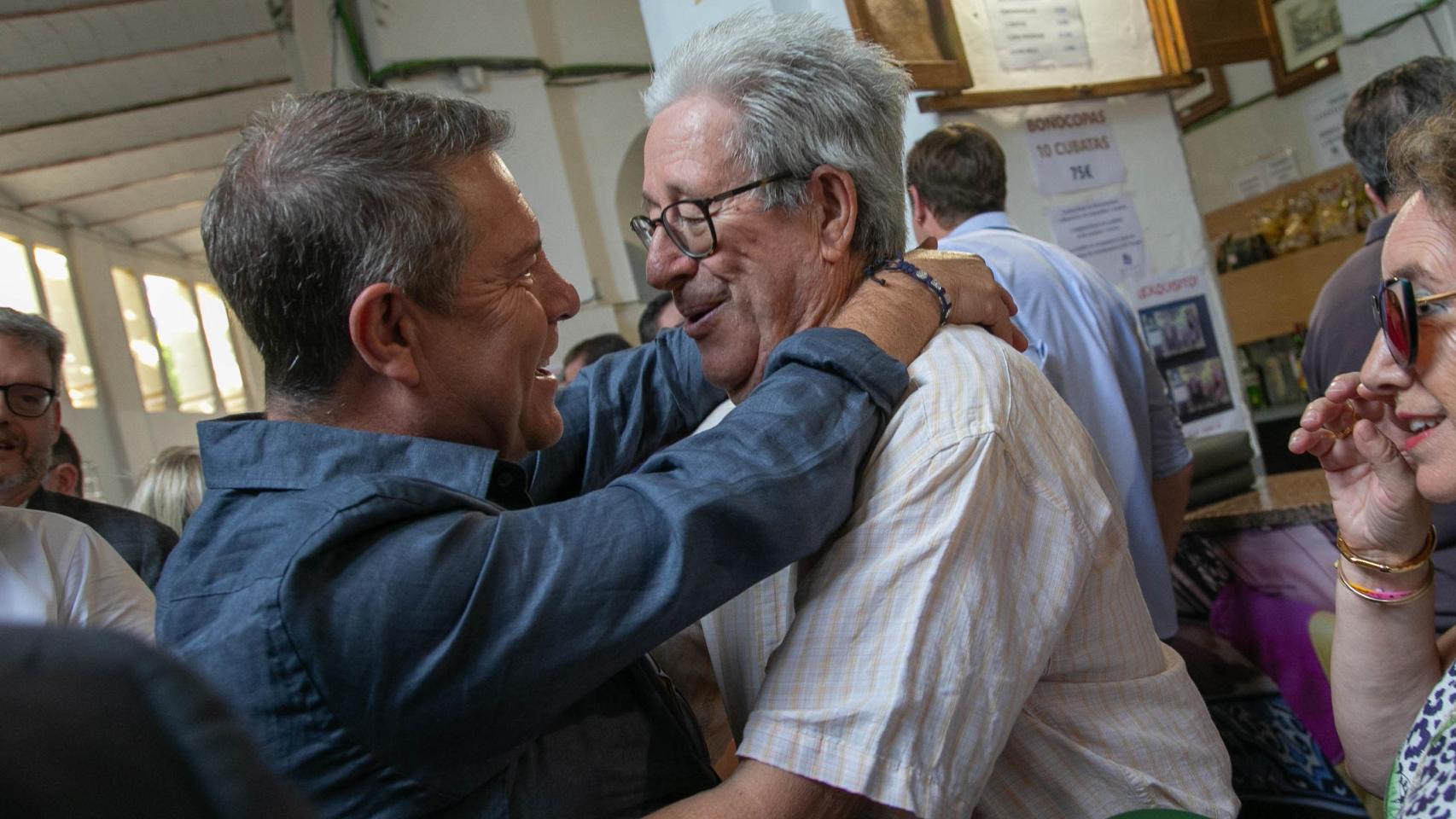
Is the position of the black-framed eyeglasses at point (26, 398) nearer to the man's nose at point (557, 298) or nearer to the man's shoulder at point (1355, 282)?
the man's nose at point (557, 298)

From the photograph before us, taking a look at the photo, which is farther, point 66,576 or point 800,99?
point 66,576

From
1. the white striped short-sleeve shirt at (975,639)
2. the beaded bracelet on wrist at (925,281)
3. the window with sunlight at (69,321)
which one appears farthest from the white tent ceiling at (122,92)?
the white striped short-sleeve shirt at (975,639)

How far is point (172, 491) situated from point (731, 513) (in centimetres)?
368

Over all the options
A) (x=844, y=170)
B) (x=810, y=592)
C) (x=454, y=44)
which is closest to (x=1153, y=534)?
(x=844, y=170)

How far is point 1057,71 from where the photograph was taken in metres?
3.93

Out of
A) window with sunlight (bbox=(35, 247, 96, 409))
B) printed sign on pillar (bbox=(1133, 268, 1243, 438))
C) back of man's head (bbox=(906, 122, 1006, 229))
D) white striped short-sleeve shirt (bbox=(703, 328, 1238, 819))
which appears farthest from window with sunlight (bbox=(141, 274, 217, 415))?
white striped short-sleeve shirt (bbox=(703, 328, 1238, 819))

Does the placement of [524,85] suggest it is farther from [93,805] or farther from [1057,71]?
[93,805]

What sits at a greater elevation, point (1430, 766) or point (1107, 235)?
point (1107, 235)

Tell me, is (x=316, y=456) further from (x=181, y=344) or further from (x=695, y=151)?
(x=181, y=344)

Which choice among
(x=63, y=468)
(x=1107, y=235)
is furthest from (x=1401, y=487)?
(x=63, y=468)

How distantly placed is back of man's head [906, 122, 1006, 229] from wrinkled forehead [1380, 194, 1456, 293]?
165 centimetres

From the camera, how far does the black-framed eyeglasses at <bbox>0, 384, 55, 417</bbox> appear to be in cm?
276

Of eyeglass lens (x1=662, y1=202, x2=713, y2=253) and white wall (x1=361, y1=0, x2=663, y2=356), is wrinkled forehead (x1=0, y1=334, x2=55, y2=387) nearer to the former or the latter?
eyeglass lens (x1=662, y1=202, x2=713, y2=253)

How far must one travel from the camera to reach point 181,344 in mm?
16359
